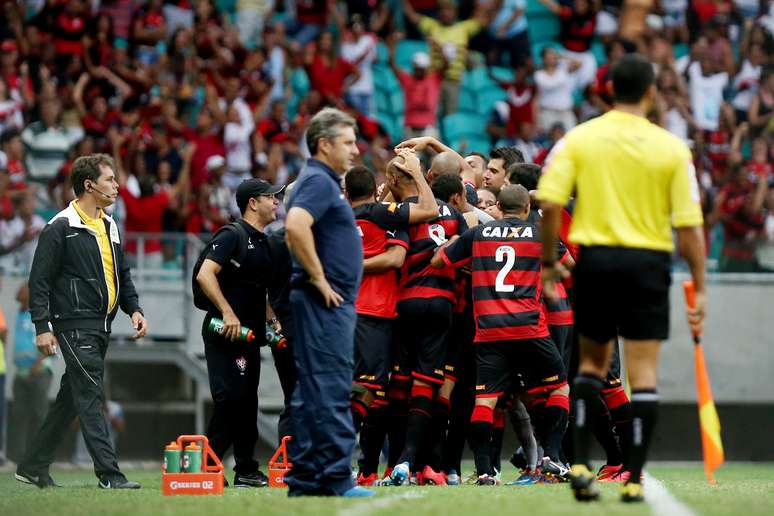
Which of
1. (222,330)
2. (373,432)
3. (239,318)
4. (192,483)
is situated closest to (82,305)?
(222,330)

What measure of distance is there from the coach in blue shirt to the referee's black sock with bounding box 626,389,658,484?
60.1 inches

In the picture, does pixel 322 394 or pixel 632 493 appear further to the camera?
pixel 322 394

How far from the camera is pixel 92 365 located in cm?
1007

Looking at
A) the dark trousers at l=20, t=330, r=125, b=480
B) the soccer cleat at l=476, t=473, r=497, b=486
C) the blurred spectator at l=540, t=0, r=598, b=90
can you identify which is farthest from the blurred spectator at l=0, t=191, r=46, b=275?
the blurred spectator at l=540, t=0, r=598, b=90

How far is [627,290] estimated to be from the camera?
7.59 metres

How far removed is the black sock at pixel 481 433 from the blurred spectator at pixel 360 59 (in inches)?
424

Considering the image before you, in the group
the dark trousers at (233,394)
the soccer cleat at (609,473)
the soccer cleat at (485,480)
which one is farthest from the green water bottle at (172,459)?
the soccer cleat at (609,473)

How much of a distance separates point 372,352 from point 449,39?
458 inches

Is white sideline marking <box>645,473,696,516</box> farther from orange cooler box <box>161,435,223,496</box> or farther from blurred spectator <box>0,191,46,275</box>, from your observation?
blurred spectator <box>0,191,46,275</box>

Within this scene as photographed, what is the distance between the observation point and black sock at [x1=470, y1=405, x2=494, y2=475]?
1013 cm

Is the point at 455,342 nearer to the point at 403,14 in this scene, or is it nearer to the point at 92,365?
the point at 92,365

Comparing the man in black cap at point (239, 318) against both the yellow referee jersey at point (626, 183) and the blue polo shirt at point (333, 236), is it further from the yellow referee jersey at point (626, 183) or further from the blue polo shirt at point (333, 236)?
the yellow referee jersey at point (626, 183)

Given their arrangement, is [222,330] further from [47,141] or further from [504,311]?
[47,141]

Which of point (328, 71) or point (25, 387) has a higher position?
point (328, 71)
